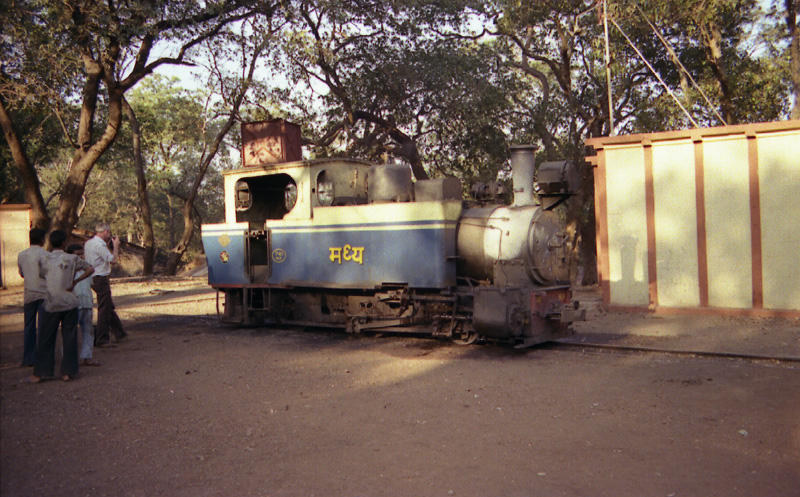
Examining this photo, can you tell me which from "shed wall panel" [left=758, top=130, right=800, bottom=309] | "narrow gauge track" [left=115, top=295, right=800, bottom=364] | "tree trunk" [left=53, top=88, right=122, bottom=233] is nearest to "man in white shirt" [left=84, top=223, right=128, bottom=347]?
"tree trunk" [left=53, top=88, right=122, bottom=233]

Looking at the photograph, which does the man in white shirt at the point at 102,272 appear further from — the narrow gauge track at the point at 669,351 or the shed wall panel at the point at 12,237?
the shed wall panel at the point at 12,237

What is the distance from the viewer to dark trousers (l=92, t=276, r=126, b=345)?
31.0 feet

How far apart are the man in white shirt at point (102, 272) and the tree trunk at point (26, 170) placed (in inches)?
208

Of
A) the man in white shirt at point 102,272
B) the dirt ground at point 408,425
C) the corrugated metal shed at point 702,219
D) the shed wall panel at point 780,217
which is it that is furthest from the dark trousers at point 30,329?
the shed wall panel at point 780,217

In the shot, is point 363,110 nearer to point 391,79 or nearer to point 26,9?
point 391,79

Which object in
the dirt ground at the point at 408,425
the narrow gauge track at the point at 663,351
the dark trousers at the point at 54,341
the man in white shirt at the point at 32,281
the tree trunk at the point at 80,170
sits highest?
the tree trunk at the point at 80,170

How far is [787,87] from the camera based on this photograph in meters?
20.4

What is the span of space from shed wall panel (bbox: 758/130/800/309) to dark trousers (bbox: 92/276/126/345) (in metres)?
11.3

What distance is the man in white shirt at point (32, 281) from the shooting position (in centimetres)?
731

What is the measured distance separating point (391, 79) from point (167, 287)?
10321mm

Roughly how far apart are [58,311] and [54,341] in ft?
1.51

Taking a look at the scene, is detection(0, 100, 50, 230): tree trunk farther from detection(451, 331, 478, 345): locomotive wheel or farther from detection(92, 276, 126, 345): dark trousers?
detection(451, 331, 478, 345): locomotive wheel

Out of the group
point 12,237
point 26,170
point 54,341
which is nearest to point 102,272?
point 54,341

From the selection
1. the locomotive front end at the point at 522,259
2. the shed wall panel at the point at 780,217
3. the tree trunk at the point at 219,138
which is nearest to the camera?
the locomotive front end at the point at 522,259
